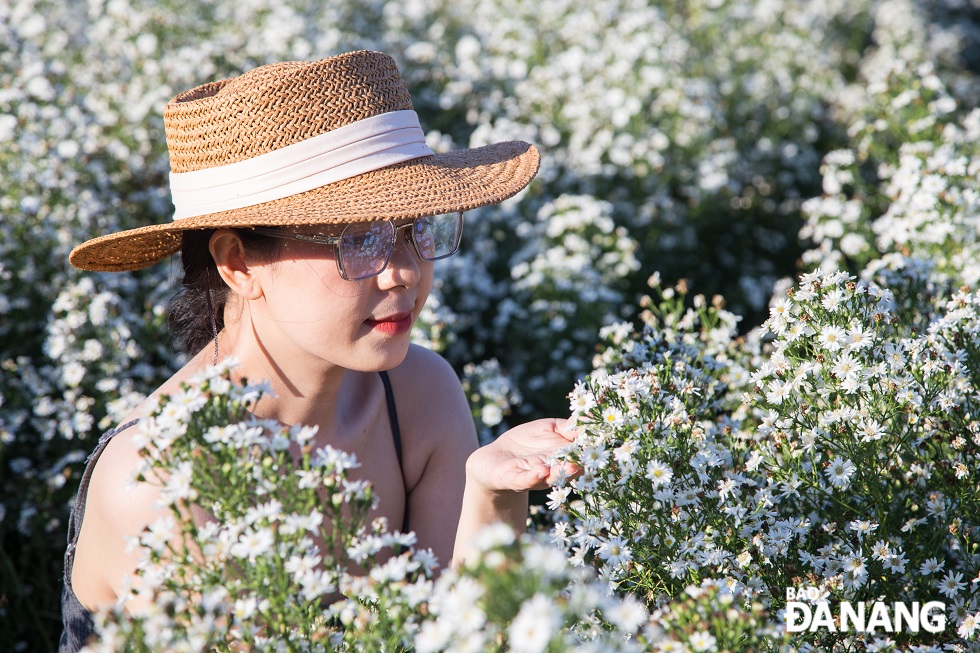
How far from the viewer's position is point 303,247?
2.02 metres

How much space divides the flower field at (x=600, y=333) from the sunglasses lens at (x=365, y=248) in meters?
0.50

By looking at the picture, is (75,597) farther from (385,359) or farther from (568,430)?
(568,430)

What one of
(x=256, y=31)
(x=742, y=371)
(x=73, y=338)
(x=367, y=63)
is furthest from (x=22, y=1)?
(x=742, y=371)

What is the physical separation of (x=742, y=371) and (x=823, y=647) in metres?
0.97

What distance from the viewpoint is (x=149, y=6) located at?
5578 millimetres

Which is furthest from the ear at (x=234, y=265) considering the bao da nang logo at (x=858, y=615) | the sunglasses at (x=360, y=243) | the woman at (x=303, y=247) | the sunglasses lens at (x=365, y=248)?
the bao da nang logo at (x=858, y=615)

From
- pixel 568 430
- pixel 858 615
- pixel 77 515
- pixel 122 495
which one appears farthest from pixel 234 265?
pixel 858 615

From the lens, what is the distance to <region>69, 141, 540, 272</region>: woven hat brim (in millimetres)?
1934

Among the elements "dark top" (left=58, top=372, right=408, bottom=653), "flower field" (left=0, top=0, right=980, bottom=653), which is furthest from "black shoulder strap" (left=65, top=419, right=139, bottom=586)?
"flower field" (left=0, top=0, right=980, bottom=653)

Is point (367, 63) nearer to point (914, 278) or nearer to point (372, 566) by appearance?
point (372, 566)

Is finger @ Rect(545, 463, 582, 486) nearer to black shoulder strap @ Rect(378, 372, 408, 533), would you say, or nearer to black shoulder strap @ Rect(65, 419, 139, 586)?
black shoulder strap @ Rect(378, 372, 408, 533)

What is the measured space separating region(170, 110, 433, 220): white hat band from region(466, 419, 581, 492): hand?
720 millimetres

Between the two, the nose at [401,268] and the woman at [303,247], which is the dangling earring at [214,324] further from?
the nose at [401,268]

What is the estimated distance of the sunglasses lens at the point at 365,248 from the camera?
6.54ft
